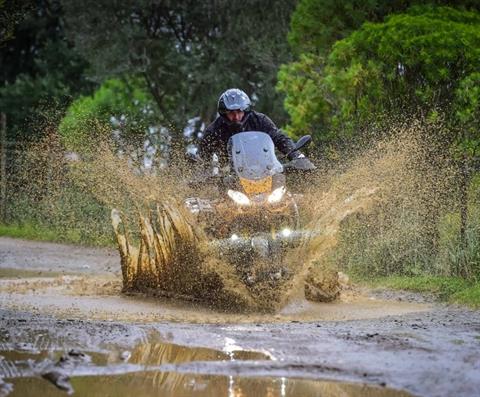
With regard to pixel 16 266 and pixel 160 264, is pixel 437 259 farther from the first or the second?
pixel 16 266

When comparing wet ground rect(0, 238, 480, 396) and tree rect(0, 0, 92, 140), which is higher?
tree rect(0, 0, 92, 140)

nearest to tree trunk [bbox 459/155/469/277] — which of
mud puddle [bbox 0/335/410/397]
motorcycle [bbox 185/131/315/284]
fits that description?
motorcycle [bbox 185/131/315/284]

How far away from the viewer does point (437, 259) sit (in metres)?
11.9

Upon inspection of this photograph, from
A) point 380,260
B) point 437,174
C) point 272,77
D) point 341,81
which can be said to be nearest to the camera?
point 437,174

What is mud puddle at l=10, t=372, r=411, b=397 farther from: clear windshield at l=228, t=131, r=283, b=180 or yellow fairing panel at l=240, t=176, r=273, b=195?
clear windshield at l=228, t=131, r=283, b=180

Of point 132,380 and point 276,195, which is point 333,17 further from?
point 132,380

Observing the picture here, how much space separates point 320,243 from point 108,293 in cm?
246

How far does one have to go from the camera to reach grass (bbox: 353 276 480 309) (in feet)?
31.7

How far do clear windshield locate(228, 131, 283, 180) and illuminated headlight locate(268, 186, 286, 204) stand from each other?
0.18 metres

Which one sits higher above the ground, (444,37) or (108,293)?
(444,37)

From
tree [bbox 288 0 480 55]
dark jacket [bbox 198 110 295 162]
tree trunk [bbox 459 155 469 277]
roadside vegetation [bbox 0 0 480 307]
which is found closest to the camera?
dark jacket [bbox 198 110 295 162]

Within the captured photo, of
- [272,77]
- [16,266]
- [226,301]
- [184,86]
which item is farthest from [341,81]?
[184,86]

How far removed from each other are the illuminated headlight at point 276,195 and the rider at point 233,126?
79 cm

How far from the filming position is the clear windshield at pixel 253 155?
8.98 m
